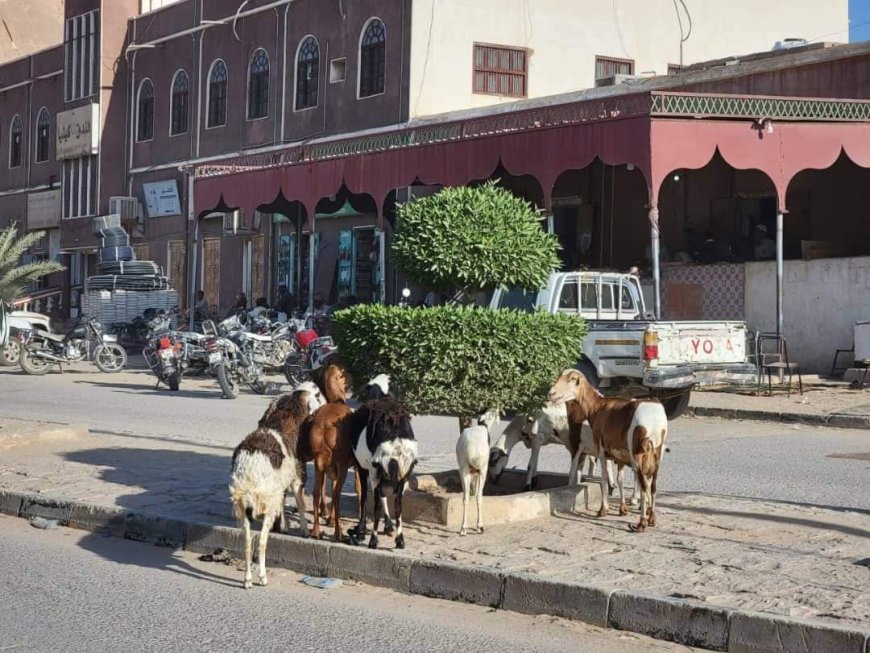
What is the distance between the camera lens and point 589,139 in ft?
67.5

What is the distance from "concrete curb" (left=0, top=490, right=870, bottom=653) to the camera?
225 inches

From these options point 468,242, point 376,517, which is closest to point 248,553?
point 376,517

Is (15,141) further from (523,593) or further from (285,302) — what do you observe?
(523,593)

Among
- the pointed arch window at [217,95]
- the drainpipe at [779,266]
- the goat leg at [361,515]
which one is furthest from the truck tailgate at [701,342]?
the pointed arch window at [217,95]

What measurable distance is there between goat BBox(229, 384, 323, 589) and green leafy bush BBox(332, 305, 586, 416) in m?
0.84

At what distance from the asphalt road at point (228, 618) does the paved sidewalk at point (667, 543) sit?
449 millimetres

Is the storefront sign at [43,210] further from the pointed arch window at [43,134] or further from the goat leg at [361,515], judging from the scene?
the goat leg at [361,515]

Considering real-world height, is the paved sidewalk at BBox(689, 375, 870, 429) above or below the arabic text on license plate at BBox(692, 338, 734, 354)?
below

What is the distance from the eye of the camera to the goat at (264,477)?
7195 millimetres

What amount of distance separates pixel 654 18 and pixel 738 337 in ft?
67.9

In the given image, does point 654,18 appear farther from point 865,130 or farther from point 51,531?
point 51,531

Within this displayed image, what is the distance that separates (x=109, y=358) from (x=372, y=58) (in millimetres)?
10960

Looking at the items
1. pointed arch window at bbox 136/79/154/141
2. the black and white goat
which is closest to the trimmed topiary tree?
the black and white goat

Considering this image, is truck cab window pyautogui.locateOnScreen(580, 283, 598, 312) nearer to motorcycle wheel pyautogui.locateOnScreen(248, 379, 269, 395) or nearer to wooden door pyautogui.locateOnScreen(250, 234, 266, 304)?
motorcycle wheel pyautogui.locateOnScreen(248, 379, 269, 395)
